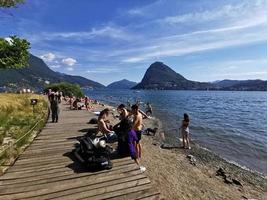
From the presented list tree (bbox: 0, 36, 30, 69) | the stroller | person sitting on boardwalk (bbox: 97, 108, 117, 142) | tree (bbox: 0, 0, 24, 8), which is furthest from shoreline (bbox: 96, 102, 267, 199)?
tree (bbox: 0, 0, 24, 8)

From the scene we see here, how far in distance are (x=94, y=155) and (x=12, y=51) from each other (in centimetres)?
593

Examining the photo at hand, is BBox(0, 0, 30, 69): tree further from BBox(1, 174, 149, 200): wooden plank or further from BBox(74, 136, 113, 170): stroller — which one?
BBox(1, 174, 149, 200): wooden plank

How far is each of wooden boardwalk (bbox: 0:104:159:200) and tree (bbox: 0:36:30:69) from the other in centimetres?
386

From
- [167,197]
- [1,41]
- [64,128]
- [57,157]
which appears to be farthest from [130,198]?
[64,128]

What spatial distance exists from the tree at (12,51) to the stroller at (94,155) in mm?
4781

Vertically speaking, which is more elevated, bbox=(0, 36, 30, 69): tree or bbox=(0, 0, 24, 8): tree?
bbox=(0, 0, 24, 8): tree

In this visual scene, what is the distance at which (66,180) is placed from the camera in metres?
8.43

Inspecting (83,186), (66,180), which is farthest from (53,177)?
(83,186)

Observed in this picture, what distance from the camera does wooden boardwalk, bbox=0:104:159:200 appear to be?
302 inches

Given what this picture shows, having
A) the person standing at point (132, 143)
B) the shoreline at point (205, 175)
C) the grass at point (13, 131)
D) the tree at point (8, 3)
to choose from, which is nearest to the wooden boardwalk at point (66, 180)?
the person standing at point (132, 143)

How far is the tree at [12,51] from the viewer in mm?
12031

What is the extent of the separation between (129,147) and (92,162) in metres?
1.92

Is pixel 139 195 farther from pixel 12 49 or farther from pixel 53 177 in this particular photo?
pixel 12 49

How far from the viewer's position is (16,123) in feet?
63.2
